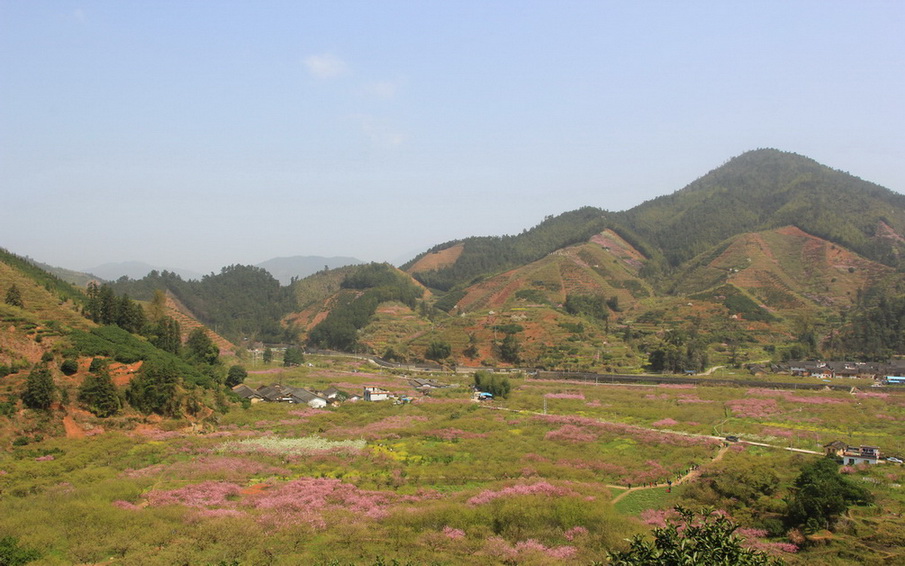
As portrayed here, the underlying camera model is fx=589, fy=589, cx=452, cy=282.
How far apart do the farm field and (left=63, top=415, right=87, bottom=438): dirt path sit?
0.42 m

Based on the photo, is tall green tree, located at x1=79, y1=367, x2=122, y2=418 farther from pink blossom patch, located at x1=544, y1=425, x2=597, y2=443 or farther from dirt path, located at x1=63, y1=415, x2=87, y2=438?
pink blossom patch, located at x1=544, y1=425, x2=597, y2=443

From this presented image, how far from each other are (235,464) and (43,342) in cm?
1993

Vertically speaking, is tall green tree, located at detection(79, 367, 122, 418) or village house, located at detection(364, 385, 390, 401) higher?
tall green tree, located at detection(79, 367, 122, 418)

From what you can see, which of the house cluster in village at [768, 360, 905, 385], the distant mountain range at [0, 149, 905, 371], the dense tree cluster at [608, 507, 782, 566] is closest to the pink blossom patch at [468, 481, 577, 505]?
the dense tree cluster at [608, 507, 782, 566]

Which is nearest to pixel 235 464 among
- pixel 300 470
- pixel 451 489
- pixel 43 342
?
pixel 300 470

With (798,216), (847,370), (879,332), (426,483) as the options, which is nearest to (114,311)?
(426,483)

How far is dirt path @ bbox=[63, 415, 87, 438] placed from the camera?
114 feet

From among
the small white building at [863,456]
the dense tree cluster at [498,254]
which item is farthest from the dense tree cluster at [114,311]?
the dense tree cluster at [498,254]

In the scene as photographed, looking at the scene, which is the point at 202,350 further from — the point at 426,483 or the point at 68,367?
the point at 426,483

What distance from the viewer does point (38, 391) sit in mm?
34531

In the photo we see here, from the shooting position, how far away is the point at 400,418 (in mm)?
45938

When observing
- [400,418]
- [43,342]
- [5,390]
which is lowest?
[400,418]

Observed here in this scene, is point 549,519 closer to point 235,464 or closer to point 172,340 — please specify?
point 235,464

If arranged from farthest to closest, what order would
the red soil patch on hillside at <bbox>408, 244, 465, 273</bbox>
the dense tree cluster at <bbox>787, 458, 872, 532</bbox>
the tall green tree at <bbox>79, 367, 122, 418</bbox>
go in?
the red soil patch on hillside at <bbox>408, 244, 465, 273</bbox>, the tall green tree at <bbox>79, 367, 122, 418</bbox>, the dense tree cluster at <bbox>787, 458, 872, 532</bbox>
